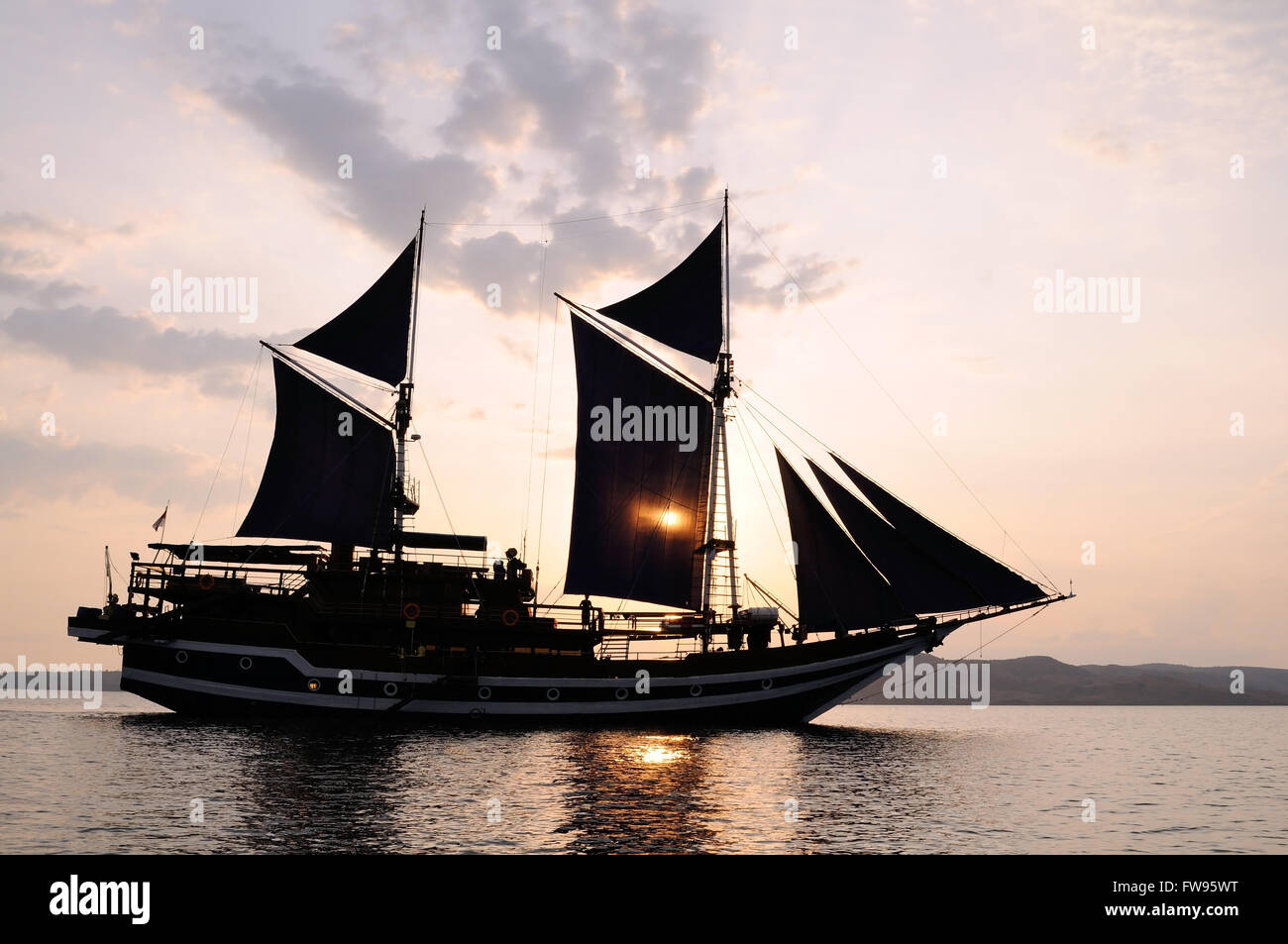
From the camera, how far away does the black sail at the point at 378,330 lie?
58.5 meters

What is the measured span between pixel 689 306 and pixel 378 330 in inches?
748

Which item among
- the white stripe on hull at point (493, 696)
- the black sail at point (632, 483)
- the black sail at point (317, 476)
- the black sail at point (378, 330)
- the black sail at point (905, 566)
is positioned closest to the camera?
the white stripe on hull at point (493, 696)

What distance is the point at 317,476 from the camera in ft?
183

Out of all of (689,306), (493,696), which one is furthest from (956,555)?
(493,696)

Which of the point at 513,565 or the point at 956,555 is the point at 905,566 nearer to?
the point at 956,555

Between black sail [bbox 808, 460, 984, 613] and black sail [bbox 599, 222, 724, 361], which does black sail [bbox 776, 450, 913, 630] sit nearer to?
black sail [bbox 808, 460, 984, 613]

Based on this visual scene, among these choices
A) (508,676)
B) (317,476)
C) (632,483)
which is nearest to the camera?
(508,676)

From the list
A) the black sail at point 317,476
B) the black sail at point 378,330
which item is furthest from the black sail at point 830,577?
the black sail at point 378,330

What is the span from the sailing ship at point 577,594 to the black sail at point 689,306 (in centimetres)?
319

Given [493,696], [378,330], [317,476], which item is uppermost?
[378,330]

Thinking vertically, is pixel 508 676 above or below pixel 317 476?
below

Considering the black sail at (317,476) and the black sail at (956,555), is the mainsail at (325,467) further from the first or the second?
the black sail at (956,555)

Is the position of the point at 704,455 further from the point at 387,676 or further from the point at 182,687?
the point at 182,687

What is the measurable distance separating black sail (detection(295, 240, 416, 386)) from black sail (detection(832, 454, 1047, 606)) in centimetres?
2931
